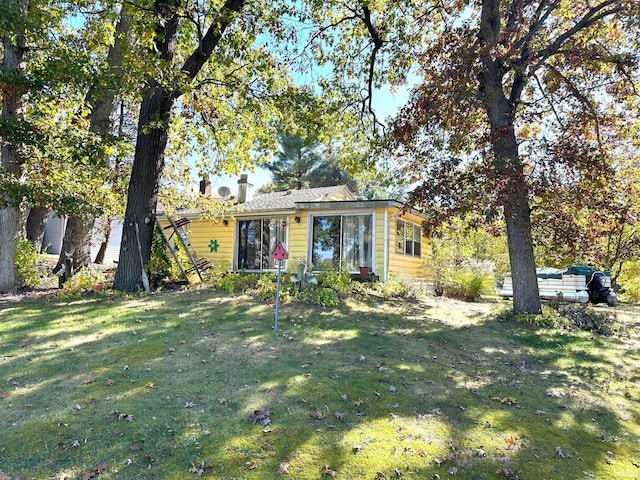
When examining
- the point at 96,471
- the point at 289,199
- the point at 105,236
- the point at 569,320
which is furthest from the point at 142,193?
the point at 569,320

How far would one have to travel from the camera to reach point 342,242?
1470 cm

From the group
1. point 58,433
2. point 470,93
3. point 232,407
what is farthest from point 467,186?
A: point 58,433

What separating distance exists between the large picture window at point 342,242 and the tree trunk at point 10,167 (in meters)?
8.45

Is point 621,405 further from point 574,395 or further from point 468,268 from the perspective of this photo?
point 468,268

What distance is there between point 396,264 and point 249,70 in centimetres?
770

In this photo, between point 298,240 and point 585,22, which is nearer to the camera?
point 585,22

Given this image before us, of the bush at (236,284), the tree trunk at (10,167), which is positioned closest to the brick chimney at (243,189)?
the bush at (236,284)

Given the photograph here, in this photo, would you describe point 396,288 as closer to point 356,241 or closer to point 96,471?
point 356,241

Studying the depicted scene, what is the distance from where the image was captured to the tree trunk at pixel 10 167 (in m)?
9.15

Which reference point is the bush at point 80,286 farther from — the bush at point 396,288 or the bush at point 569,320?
the bush at point 569,320

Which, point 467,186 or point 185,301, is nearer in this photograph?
point 467,186

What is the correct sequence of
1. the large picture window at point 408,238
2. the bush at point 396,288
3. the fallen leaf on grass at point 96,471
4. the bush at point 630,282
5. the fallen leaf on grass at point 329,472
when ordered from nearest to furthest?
the fallen leaf on grass at point 96,471 < the fallen leaf on grass at point 329,472 < the bush at point 396,288 < the large picture window at point 408,238 < the bush at point 630,282

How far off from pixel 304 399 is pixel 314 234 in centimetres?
1101

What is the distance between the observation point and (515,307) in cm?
944
